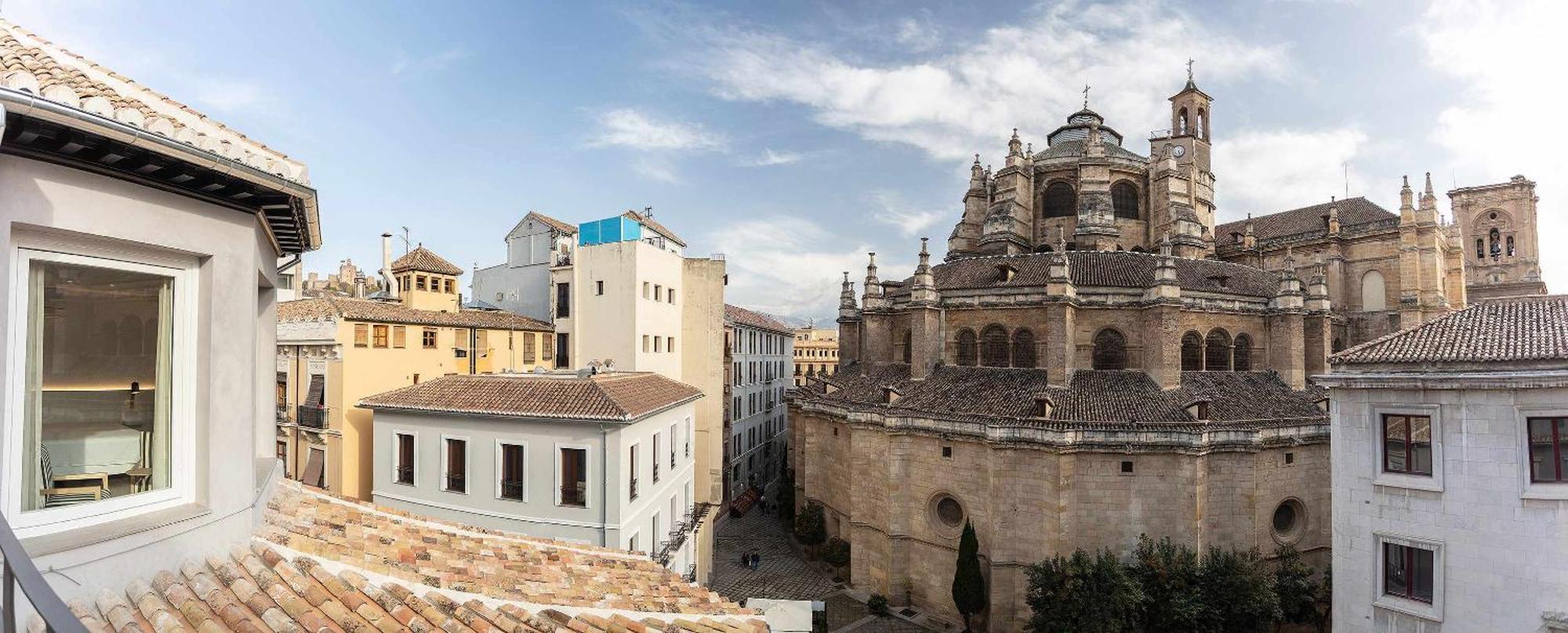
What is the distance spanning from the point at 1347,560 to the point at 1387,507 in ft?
5.80

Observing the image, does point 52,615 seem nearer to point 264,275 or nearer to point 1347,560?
point 264,275

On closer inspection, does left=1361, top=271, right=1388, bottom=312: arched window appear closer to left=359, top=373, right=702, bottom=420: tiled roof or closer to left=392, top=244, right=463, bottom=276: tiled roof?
left=359, top=373, right=702, bottom=420: tiled roof

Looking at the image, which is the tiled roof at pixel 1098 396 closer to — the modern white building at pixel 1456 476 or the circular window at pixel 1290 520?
the circular window at pixel 1290 520

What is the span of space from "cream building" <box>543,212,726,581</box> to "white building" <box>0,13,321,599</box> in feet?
77.2

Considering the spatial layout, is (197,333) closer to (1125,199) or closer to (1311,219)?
(1125,199)

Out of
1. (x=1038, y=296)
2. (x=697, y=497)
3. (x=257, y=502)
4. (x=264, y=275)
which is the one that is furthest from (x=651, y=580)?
(x=697, y=497)

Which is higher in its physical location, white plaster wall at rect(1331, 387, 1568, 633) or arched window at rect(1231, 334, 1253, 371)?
arched window at rect(1231, 334, 1253, 371)

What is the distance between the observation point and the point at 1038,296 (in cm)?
2998

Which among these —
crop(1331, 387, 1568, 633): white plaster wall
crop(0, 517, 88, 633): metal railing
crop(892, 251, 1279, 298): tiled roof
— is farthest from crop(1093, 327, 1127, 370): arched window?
crop(0, 517, 88, 633): metal railing

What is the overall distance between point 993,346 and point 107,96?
3117cm

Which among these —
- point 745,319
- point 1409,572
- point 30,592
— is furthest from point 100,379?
point 745,319

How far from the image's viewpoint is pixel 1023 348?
30.8 m

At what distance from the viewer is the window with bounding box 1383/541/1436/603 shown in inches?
622

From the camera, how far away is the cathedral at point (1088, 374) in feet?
82.0
